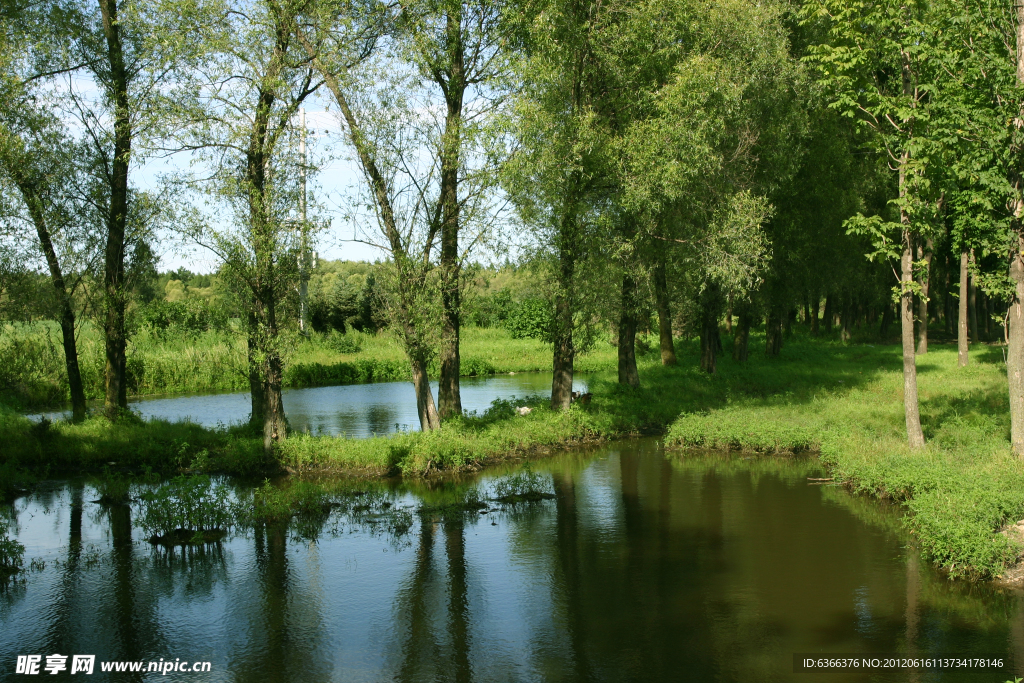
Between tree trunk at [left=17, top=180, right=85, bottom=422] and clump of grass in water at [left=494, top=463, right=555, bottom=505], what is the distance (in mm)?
11454

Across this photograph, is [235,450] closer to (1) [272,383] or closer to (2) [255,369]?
(1) [272,383]

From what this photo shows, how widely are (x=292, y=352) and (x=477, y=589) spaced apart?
27.3 feet

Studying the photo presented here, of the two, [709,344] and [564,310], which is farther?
[709,344]

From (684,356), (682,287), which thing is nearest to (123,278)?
(682,287)

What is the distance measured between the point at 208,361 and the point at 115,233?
42.9 feet

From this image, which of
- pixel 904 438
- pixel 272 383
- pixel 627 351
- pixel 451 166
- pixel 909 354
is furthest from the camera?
pixel 627 351

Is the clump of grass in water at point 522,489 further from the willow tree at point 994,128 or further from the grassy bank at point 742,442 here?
the willow tree at point 994,128

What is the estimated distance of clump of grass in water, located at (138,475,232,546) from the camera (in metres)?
13.1

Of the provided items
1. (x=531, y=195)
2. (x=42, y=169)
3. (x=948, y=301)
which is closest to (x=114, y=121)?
(x=42, y=169)

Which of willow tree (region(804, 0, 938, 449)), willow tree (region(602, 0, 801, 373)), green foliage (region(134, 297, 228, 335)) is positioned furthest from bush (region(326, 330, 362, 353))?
willow tree (region(804, 0, 938, 449))

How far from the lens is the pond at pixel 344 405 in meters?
23.2

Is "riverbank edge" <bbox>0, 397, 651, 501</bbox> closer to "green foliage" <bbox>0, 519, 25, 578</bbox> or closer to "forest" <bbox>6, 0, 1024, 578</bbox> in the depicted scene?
"forest" <bbox>6, 0, 1024, 578</bbox>

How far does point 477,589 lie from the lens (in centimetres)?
1092

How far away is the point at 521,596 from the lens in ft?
35.0
